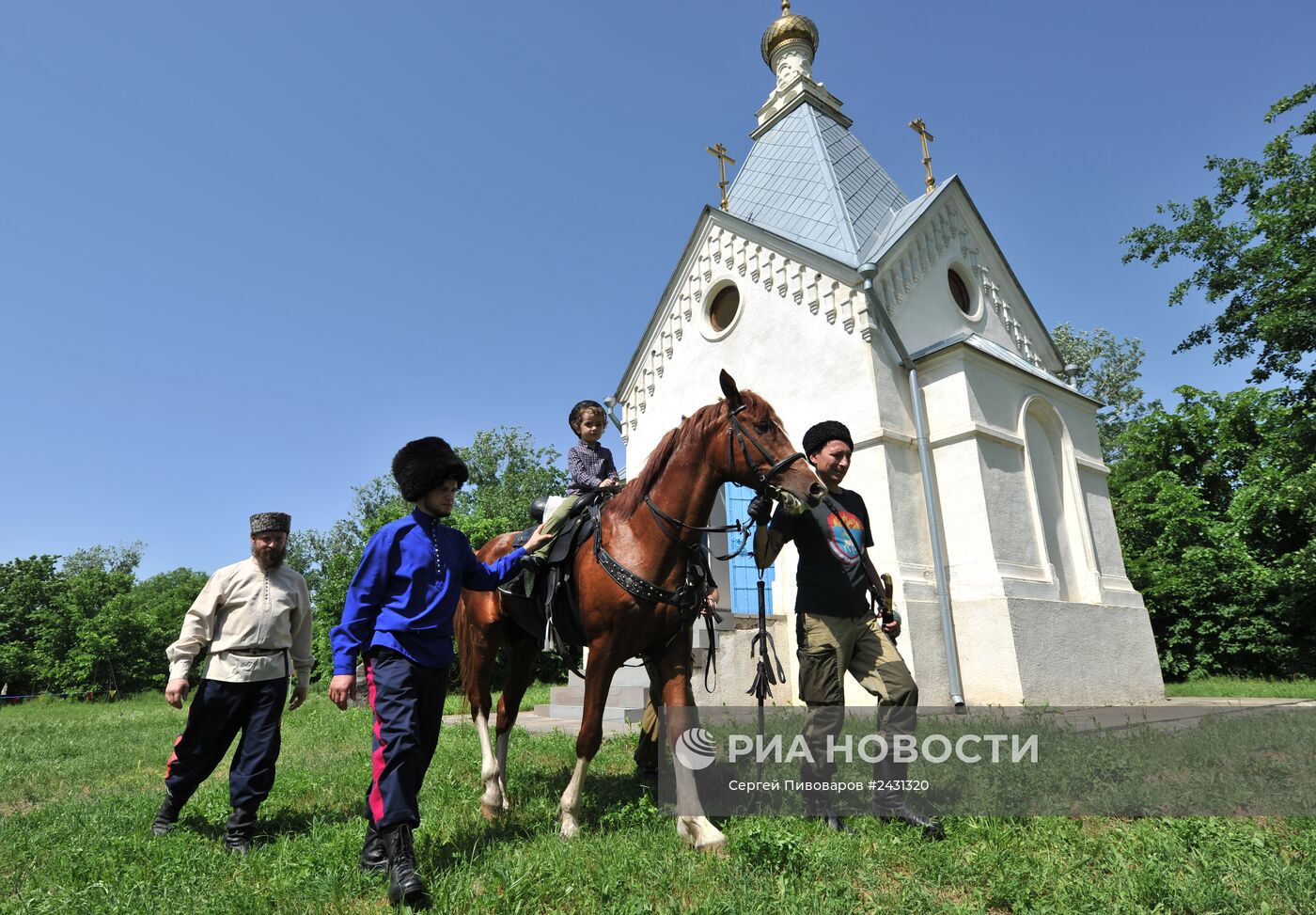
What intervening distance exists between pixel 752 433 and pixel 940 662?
8.04 meters

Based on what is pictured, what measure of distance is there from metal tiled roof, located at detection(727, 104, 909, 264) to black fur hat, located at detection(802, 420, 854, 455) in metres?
9.19

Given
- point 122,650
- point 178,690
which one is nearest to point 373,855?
point 178,690

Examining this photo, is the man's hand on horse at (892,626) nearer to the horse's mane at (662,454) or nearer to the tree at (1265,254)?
the horse's mane at (662,454)

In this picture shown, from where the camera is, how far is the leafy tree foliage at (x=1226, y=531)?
16656mm

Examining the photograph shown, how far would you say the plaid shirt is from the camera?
5.37 metres

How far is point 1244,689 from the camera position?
1273cm

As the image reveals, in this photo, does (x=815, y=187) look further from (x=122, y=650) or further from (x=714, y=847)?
(x=122, y=650)

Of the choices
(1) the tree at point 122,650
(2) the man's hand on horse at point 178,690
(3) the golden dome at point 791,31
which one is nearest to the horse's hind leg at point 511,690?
(2) the man's hand on horse at point 178,690

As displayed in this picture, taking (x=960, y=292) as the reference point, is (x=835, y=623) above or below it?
below

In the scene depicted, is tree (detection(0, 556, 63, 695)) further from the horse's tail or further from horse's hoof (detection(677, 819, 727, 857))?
horse's hoof (detection(677, 819, 727, 857))

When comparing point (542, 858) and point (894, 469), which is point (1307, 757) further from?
point (894, 469)

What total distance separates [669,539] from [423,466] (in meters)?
1.40

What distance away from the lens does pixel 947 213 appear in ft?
46.3

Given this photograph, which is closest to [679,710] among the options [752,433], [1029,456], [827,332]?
[752,433]
